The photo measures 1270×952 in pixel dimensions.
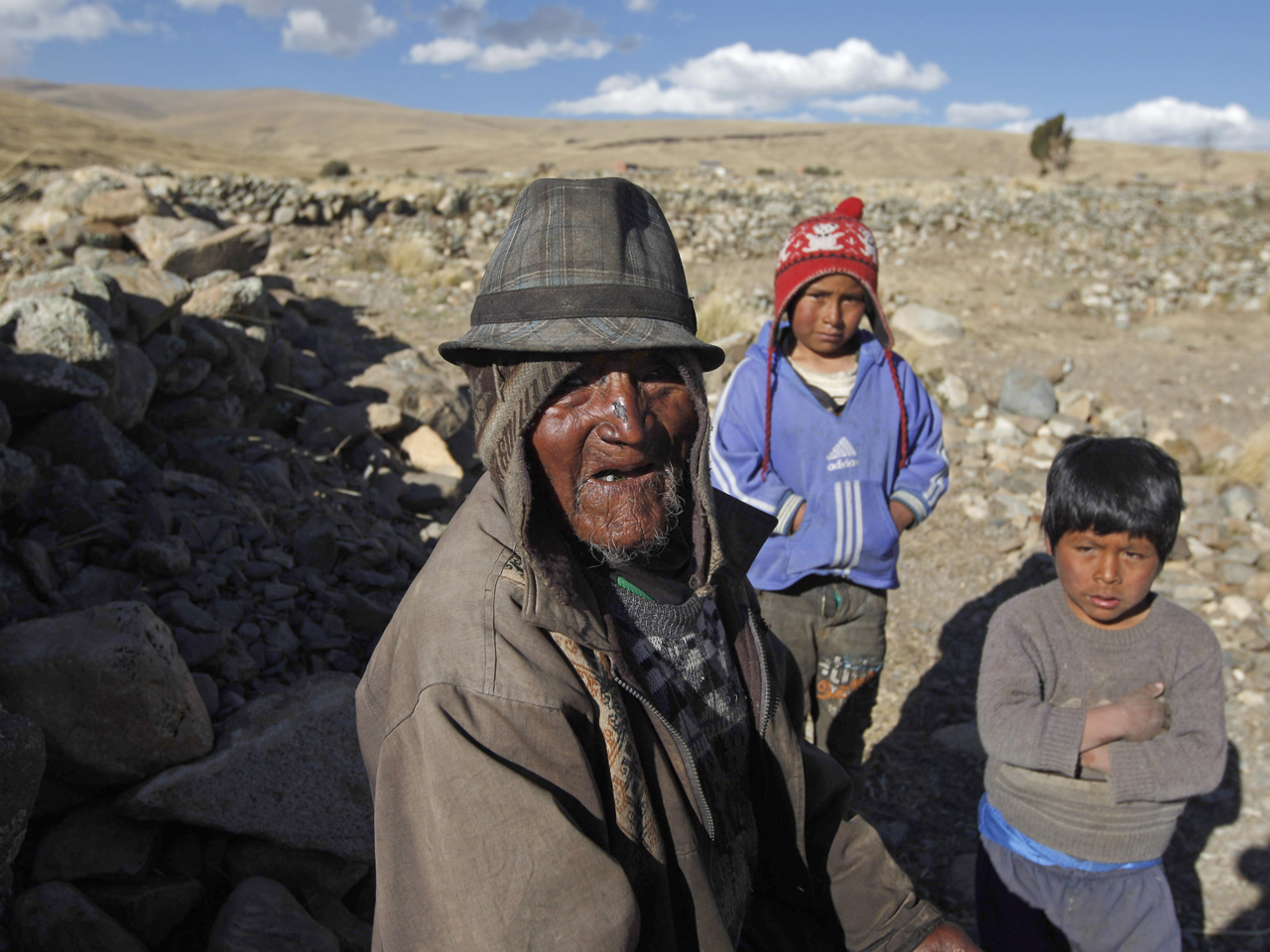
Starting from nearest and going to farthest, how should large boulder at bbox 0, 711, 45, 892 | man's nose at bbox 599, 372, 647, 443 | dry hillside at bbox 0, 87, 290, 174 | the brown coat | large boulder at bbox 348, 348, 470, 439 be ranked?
the brown coat < man's nose at bbox 599, 372, 647, 443 < large boulder at bbox 0, 711, 45, 892 < large boulder at bbox 348, 348, 470, 439 < dry hillside at bbox 0, 87, 290, 174

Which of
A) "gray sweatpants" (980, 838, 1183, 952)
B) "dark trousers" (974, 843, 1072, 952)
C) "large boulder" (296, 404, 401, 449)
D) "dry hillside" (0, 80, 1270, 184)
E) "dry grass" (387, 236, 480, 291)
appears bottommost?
"dark trousers" (974, 843, 1072, 952)

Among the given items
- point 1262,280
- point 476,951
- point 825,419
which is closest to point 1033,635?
point 825,419

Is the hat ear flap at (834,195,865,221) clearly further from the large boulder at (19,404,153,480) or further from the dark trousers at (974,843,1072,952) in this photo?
the large boulder at (19,404,153,480)

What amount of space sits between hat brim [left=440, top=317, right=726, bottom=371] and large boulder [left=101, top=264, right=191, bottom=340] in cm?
424

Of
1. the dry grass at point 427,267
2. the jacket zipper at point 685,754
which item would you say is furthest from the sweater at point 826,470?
the dry grass at point 427,267

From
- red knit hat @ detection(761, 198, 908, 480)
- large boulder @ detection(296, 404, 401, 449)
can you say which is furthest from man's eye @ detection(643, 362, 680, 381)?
large boulder @ detection(296, 404, 401, 449)

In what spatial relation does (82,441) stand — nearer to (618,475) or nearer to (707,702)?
(618,475)

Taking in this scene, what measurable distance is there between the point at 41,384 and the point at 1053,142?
130ft

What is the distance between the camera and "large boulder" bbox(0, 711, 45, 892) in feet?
5.74

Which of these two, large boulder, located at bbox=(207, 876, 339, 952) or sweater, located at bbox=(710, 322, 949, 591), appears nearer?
large boulder, located at bbox=(207, 876, 339, 952)

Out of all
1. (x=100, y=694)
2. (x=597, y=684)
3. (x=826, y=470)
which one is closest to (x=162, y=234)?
(x=100, y=694)

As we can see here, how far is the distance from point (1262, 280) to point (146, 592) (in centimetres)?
1350

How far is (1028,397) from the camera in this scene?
718 centimetres

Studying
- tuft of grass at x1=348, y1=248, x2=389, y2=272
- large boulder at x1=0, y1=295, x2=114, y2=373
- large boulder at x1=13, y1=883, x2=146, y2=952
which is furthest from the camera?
tuft of grass at x1=348, y1=248, x2=389, y2=272
